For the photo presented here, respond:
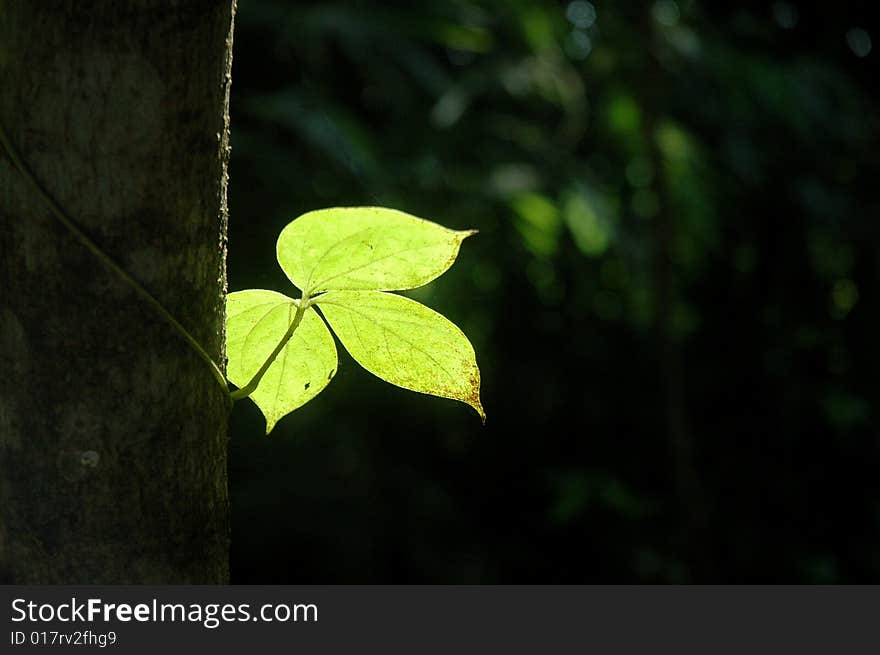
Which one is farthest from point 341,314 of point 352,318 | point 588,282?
point 588,282

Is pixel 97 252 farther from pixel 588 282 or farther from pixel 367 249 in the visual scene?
pixel 588 282

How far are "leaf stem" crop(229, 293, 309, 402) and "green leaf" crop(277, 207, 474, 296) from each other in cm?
2

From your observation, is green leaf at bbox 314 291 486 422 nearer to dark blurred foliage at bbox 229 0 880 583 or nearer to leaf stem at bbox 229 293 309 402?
leaf stem at bbox 229 293 309 402

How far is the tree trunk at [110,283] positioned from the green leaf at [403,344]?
0.05m

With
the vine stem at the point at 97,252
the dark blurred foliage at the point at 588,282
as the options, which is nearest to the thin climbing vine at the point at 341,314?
the vine stem at the point at 97,252

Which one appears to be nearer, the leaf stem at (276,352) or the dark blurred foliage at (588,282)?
the leaf stem at (276,352)

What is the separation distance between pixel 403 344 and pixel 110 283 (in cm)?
11

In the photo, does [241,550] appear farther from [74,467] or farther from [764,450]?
[74,467]

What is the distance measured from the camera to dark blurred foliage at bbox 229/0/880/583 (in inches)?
65.5

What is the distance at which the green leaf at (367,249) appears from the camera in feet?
1.01

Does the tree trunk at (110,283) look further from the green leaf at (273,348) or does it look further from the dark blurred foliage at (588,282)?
the dark blurred foliage at (588,282)

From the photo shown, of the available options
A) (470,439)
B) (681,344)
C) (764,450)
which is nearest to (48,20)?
(470,439)

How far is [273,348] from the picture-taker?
344 mm

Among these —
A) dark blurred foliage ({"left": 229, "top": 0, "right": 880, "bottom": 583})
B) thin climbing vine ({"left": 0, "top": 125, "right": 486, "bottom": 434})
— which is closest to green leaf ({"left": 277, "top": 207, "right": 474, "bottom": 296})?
thin climbing vine ({"left": 0, "top": 125, "right": 486, "bottom": 434})
